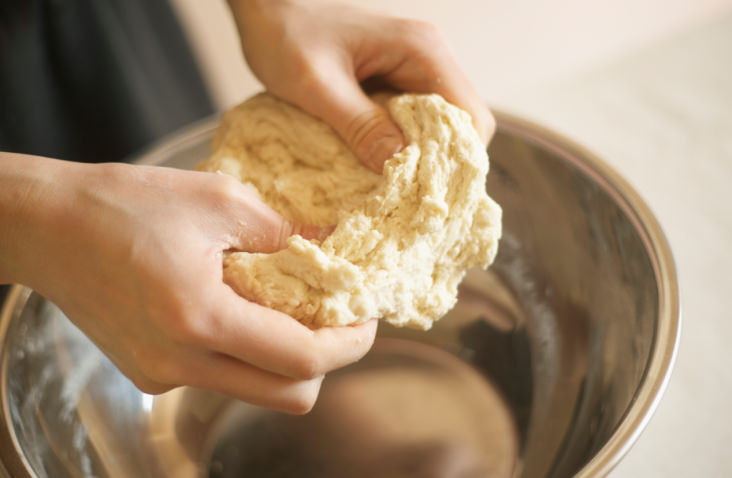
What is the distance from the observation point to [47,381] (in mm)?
714

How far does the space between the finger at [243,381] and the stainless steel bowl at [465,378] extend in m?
0.24

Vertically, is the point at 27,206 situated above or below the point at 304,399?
above

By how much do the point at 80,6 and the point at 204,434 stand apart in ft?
2.55

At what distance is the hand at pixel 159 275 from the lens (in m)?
0.46

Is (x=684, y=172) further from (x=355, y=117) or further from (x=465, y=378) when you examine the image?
(x=355, y=117)

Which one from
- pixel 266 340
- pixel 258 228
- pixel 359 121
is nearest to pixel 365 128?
pixel 359 121

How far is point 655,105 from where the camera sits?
1187 millimetres

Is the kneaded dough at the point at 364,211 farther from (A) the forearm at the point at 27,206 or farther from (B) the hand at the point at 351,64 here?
(A) the forearm at the point at 27,206

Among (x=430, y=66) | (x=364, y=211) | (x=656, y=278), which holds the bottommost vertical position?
(x=656, y=278)

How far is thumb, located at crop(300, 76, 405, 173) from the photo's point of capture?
2.10 ft

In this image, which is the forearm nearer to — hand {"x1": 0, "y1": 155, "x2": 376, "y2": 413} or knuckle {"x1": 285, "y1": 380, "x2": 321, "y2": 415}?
hand {"x1": 0, "y1": 155, "x2": 376, "y2": 413}

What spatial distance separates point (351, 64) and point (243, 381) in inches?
15.8

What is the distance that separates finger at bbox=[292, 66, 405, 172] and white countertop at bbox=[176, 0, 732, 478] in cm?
44

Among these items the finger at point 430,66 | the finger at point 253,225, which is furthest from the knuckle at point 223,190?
the finger at point 430,66
